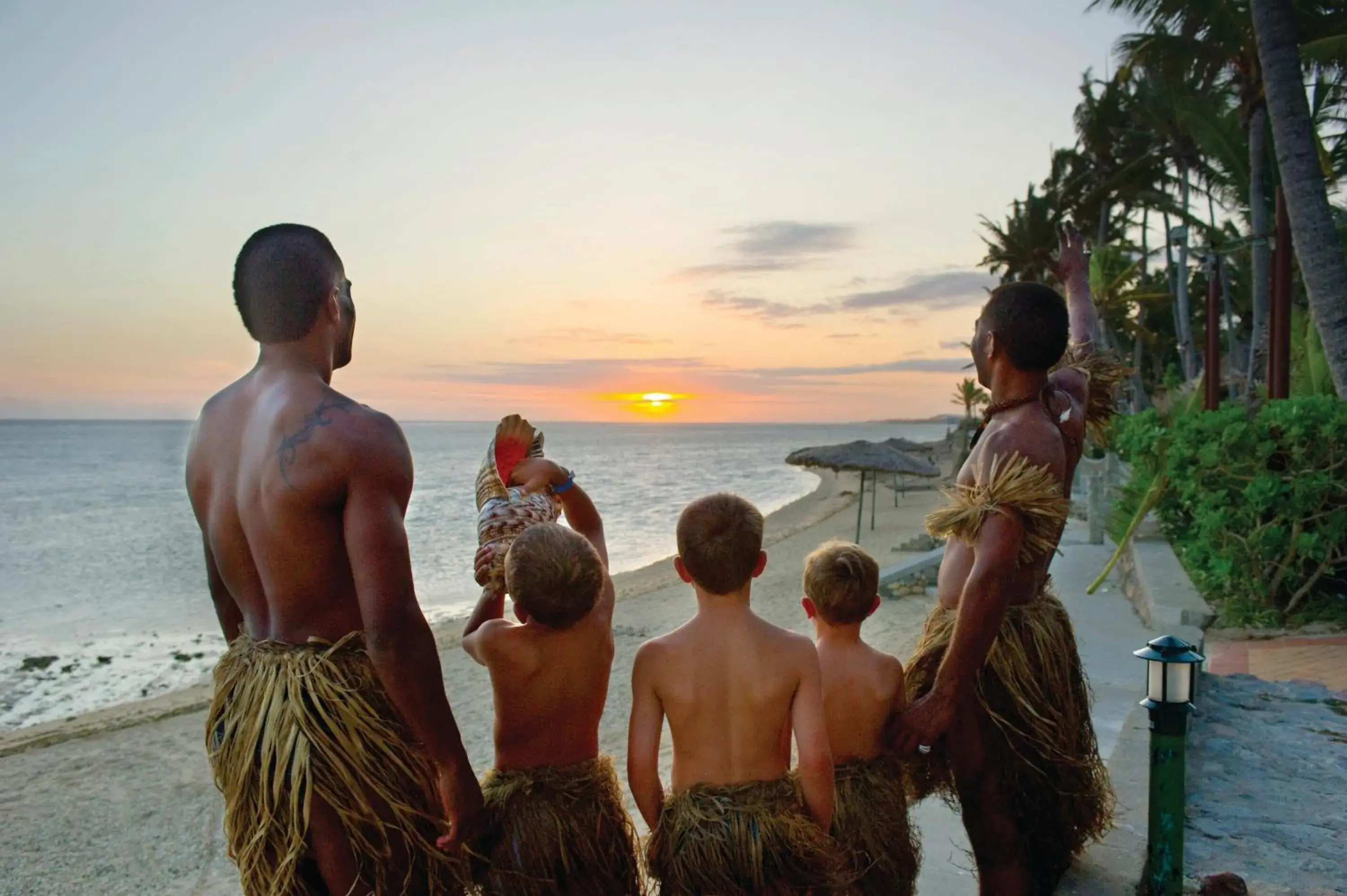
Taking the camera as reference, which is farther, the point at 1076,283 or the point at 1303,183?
the point at 1303,183

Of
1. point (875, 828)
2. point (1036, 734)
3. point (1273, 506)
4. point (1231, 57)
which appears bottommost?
→ point (875, 828)

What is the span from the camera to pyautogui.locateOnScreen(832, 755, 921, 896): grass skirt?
7.75 feet

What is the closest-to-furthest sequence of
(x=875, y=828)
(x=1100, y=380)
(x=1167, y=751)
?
(x=875, y=828), (x=1167, y=751), (x=1100, y=380)

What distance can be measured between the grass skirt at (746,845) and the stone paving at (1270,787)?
1870 millimetres

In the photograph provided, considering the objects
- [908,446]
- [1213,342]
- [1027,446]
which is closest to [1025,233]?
[908,446]

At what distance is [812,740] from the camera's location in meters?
2.14

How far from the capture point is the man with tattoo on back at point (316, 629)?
6.05 feet

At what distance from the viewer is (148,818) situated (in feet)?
21.8

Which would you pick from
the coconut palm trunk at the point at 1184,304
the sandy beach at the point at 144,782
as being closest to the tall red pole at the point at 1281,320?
the sandy beach at the point at 144,782

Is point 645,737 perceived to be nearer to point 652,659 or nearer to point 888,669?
point 652,659

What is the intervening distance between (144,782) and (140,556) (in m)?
17.0

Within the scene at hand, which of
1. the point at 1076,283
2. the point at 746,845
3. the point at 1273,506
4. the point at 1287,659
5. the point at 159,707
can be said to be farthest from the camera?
the point at 159,707

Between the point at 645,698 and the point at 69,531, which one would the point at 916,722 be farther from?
the point at 69,531

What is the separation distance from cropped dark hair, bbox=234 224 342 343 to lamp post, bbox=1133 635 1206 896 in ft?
7.98
